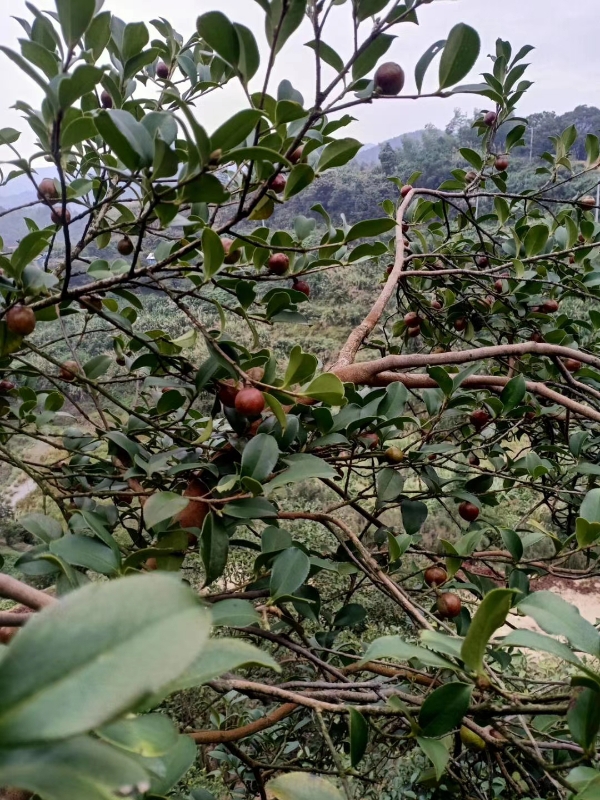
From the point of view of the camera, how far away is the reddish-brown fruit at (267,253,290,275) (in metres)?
0.68

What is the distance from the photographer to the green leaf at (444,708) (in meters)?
0.30

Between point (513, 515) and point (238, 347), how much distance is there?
381 centimetres

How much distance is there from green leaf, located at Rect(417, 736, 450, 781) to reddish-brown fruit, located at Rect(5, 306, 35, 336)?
483 mm

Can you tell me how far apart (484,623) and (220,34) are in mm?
418

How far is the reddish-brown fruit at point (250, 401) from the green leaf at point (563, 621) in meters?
0.28

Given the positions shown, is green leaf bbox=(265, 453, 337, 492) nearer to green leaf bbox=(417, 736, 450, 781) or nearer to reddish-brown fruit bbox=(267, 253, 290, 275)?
green leaf bbox=(417, 736, 450, 781)

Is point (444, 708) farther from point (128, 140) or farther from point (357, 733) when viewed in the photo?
point (128, 140)

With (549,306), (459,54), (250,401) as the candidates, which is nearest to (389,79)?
(459,54)

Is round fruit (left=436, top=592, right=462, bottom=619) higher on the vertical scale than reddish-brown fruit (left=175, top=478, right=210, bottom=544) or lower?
lower

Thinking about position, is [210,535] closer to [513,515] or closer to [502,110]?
[502,110]

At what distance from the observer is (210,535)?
0.43 m

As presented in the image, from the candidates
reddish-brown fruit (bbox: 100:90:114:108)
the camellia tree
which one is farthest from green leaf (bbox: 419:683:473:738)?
reddish-brown fruit (bbox: 100:90:114:108)

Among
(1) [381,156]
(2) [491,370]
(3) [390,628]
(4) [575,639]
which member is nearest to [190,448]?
(4) [575,639]

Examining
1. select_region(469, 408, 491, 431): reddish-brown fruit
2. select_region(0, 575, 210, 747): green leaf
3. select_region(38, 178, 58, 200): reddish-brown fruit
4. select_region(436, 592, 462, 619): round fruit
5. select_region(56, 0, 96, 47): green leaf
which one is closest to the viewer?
select_region(0, 575, 210, 747): green leaf
